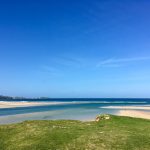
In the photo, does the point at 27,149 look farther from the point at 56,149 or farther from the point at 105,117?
the point at 105,117

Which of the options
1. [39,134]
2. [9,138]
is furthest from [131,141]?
[9,138]

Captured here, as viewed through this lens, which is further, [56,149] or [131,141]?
[131,141]

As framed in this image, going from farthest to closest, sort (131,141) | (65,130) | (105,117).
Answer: (105,117) → (65,130) → (131,141)

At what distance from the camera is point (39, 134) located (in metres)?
18.2

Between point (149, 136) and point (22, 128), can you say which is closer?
point (149, 136)

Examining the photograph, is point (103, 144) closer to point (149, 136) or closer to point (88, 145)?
point (88, 145)

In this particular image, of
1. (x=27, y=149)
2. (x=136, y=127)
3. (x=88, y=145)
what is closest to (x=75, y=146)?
(x=88, y=145)

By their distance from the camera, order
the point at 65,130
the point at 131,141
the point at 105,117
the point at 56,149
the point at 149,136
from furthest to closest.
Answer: the point at 105,117 < the point at 65,130 < the point at 149,136 < the point at 131,141 < the point at 56,149

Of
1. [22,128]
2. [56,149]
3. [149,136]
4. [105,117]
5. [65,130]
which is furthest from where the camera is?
[105,117]

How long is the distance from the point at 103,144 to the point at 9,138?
6.74 m

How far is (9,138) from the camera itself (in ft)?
59.4

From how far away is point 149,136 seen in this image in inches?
699

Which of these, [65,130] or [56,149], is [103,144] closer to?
[56,149]

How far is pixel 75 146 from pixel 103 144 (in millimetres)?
1725
